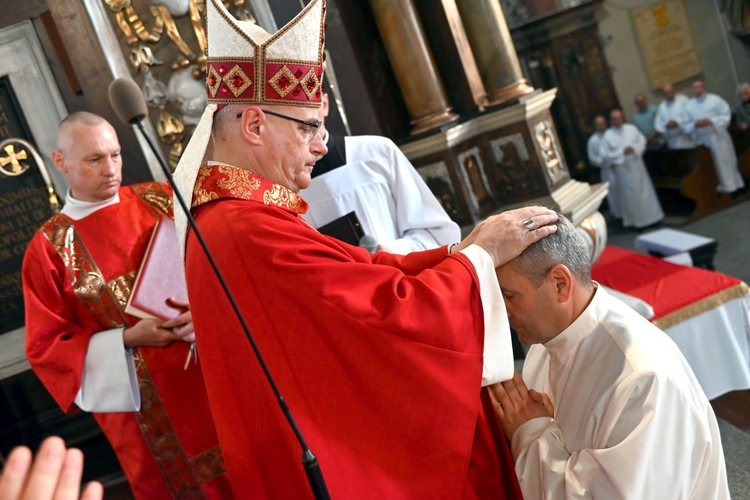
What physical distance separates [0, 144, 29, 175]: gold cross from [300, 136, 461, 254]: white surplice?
1988 millimetres

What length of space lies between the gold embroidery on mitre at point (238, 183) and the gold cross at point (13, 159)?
294cm

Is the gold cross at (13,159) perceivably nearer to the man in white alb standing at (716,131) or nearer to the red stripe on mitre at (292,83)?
the red stripe on mitre at (292,83)

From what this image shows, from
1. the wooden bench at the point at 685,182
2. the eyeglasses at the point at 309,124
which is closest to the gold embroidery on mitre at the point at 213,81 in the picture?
the eyeglasses at the point at 309,124

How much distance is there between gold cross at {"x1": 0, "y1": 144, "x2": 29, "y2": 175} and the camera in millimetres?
4434

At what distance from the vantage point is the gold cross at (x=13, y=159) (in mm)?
4434

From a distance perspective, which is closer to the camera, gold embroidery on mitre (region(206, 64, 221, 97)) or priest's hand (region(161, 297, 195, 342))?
gold embroidery on mitre (region(206, 64, 221, 97))

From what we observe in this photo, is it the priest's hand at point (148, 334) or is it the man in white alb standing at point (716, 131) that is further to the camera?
the man in white alb standing at point (716, 131)

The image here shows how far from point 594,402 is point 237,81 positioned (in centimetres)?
131

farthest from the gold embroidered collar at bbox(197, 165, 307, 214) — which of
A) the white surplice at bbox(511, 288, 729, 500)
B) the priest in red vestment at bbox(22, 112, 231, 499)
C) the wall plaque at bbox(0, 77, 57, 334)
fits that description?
the wall plaque at bbox(0, 77, 57, 334)

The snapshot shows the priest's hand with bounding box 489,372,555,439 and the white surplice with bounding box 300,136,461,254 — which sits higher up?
the white surplice with bounding box 300,136,461,254

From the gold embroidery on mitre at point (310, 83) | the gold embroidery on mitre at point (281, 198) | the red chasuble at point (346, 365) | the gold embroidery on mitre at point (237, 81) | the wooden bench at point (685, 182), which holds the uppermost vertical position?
the gold embroidery on mitre at point (237, 81)

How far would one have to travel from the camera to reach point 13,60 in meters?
4.49

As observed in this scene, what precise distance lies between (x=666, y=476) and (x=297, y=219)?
1135 mm

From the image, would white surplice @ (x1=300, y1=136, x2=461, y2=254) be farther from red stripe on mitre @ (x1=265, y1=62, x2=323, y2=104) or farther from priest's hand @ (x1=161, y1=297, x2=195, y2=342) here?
red stripe on mitre @ (x1=265, y1=62, x2=323, y2=104)
